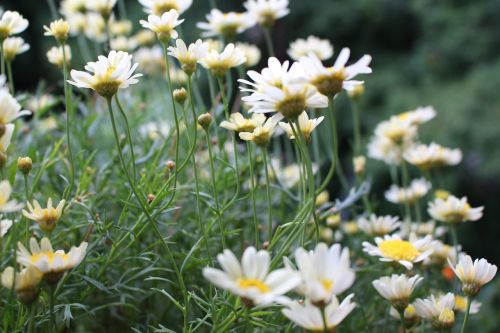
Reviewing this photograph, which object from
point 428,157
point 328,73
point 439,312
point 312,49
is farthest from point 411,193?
point 328,73

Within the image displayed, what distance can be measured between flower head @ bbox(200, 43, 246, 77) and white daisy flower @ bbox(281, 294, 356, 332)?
9.2 inches

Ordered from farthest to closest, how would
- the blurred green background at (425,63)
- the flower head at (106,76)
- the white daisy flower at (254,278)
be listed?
the blurred green background at (425,63) < the flower head at (106,76) < the white daisy flower at (254,278)

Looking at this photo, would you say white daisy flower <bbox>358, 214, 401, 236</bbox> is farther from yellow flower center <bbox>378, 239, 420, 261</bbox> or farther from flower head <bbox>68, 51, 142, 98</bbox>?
flower head <bbox>68, 51, 142, 98</bbox>

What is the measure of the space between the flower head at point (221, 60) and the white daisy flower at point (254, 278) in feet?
0.78

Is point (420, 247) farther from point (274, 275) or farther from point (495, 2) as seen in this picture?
point (495, 2)

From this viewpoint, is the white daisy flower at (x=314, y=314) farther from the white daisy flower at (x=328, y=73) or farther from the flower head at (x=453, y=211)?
the flower head at (x=453, y=211)

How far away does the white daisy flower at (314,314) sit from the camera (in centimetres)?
37

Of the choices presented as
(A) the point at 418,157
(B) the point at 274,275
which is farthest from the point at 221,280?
(A) the point at 418,157

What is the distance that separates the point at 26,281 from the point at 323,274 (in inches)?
7.0

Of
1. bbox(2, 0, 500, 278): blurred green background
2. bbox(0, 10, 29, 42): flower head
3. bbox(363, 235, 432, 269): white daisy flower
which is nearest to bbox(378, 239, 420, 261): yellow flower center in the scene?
bbox(363, 235, 432, 269): white daisy flower

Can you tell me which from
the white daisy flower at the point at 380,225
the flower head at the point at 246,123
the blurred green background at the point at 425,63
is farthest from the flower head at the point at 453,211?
the blurred green background at the point at 425,63

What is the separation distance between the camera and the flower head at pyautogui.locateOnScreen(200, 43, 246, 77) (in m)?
0.55

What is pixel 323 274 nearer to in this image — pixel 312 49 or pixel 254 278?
pixel 254 278

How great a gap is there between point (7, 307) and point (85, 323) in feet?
0.70
